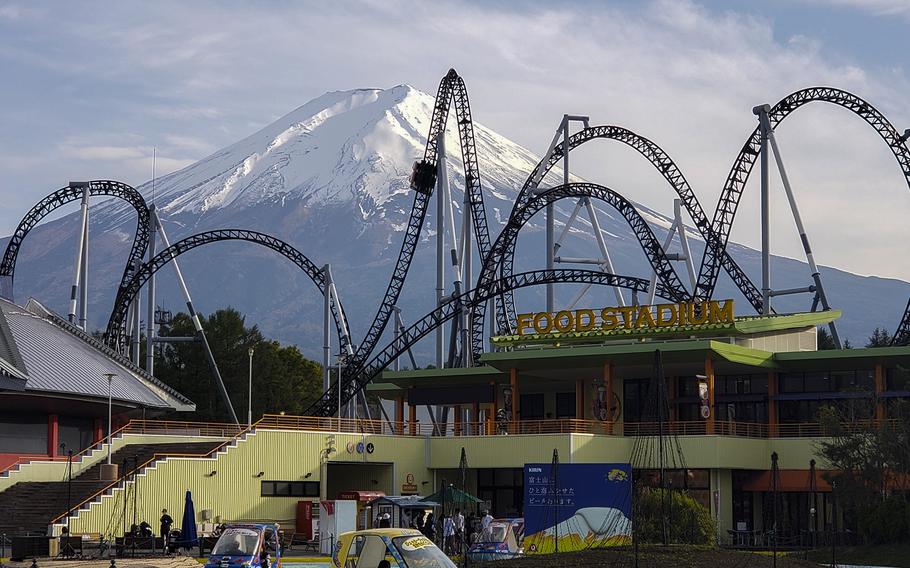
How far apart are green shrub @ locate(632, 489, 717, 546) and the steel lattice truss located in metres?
27.0

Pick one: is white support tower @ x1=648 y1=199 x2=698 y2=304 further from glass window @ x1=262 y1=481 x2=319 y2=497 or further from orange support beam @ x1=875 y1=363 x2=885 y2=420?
glass window @ x1=262 y1=481 x2=319 y2=497

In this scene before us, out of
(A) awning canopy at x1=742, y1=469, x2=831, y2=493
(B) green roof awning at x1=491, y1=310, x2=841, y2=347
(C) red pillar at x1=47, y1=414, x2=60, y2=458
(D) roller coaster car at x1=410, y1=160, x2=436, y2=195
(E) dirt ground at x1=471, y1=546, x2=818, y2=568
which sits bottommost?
(E) dirt ground at x1=471, y1=546, x2=818, y2=568

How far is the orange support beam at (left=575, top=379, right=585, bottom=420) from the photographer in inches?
2525

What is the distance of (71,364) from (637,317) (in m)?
24.4

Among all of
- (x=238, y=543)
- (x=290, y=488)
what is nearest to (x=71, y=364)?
(x=290, y=488)

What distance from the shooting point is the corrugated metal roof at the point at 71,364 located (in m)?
56.3

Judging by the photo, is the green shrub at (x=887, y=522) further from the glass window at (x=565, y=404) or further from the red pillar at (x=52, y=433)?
the red pillar at (x=52, y=433)

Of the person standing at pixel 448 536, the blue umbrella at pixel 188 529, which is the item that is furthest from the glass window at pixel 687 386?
the blue umbrella at pixel 188 529

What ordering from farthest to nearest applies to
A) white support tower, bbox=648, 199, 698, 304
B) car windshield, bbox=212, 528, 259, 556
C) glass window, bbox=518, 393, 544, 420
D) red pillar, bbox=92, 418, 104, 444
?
white support tower, bbox=648, 199, 698, 304 < glass window, bbox=518, 393, 544, 420 < red pillar, bbox=92, 418, 104, 444 < car windshield, bbox=212, 528, 259, 556

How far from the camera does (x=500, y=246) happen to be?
7456cm

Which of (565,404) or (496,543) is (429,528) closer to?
(496,543)

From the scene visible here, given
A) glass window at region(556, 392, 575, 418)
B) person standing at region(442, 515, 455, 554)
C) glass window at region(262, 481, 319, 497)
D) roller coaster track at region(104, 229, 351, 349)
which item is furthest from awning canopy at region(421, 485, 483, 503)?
roller coaster track at region(104, 229, 351, 349)

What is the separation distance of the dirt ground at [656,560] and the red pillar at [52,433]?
28.5m

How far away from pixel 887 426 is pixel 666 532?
12375 millimetres
